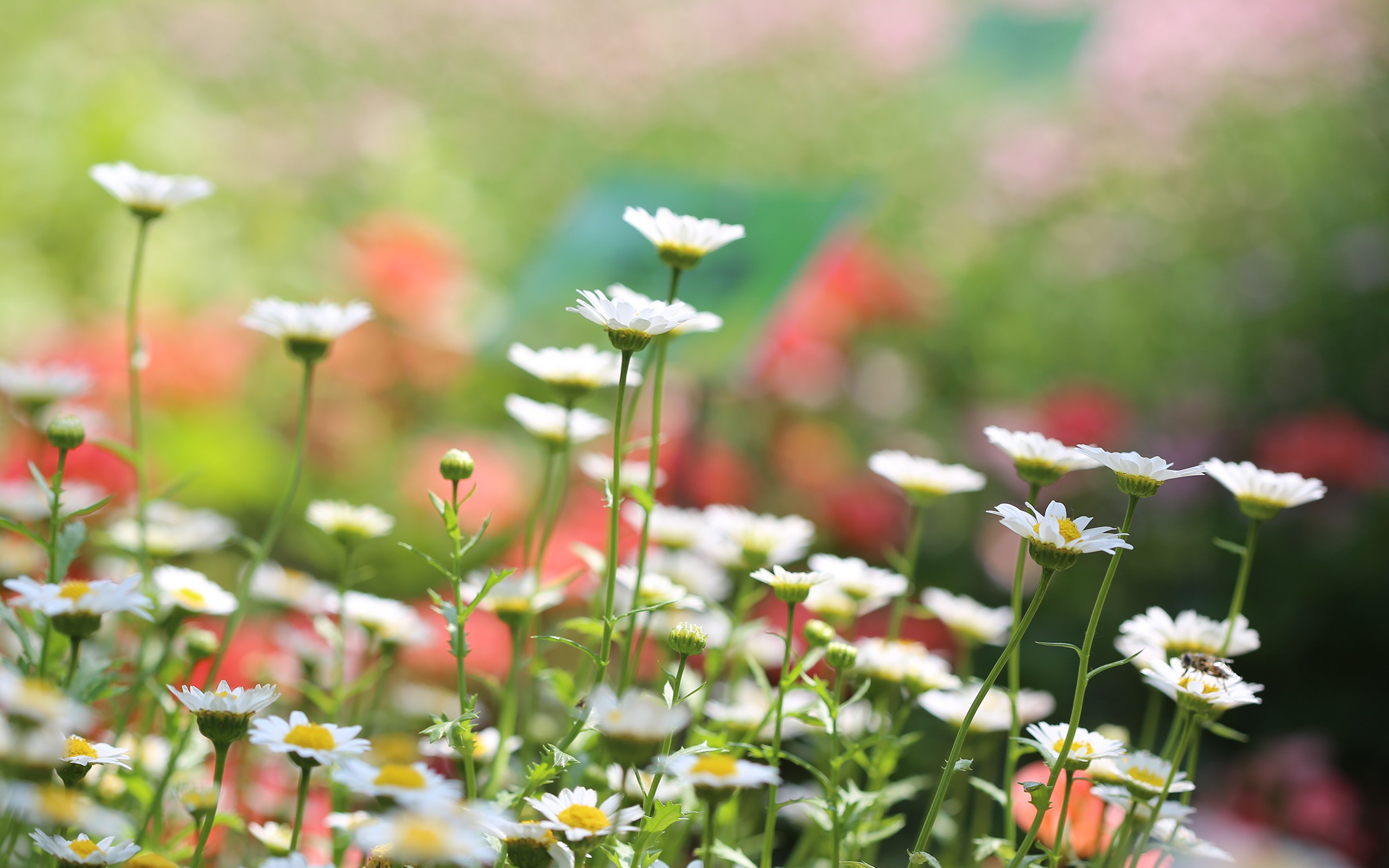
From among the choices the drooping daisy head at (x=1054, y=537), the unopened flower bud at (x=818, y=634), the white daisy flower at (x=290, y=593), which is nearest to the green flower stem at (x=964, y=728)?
the drooping daisy head at (x=1054, y=537)

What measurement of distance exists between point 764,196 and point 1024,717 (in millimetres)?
518

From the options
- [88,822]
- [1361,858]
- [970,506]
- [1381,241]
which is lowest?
[1361,858]

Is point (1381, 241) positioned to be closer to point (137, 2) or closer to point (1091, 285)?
point (1091, 285)

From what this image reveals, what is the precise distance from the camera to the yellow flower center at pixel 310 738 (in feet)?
1.44

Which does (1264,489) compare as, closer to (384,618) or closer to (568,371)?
(568,371)

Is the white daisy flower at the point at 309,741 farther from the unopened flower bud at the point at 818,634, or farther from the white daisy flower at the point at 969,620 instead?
the white daisy flower at the point at 969,620

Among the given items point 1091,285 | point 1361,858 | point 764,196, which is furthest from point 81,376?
point 1091,285

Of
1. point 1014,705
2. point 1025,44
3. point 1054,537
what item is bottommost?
point 1014,705

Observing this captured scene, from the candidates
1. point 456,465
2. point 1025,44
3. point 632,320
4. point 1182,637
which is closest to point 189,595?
point 456,465

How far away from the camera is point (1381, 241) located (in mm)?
1788

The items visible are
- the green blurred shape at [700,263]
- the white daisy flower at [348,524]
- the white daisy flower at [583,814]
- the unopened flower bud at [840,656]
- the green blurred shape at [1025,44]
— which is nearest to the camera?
the white daisy flower at [583,814]

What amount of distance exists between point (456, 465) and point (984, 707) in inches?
13.2

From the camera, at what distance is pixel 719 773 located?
402 mm

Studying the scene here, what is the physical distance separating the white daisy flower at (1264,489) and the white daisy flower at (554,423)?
31 centimetres
